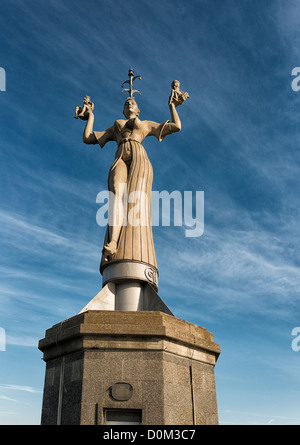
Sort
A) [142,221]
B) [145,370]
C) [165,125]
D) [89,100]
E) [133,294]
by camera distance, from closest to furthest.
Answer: [145,370] < [133,294] < [142,221] < [165,125] < [89,100]

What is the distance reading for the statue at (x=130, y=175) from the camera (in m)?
11.0

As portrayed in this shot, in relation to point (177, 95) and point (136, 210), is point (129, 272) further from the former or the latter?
point (177, 95)

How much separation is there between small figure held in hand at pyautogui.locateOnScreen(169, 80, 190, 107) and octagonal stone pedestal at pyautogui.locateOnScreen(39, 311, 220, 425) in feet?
22.8

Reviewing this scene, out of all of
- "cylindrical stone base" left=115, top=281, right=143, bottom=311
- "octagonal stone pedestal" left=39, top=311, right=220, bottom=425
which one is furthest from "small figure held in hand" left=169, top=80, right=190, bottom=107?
"octagonal stone pedestal" left=39, top=311, right=220, bottom=425

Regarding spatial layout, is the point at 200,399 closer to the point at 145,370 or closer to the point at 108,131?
the point at 145,370

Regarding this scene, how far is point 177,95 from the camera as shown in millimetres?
13234

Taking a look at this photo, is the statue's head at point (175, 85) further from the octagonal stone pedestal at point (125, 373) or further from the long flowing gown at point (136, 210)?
the octagonal stone pedestal at point (125, 373)

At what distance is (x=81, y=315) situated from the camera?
9148mm

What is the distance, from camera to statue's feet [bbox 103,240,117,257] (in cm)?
1082

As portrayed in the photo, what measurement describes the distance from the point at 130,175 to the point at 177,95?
10.4ft

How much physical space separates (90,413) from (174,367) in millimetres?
1901

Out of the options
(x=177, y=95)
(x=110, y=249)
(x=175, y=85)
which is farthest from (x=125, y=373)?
(x=175, y=85)

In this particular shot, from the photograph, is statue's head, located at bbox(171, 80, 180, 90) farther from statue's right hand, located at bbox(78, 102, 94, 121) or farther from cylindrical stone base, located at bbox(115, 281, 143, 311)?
cylindrical stone base, located at bbox(115, 281, 143, 311)
